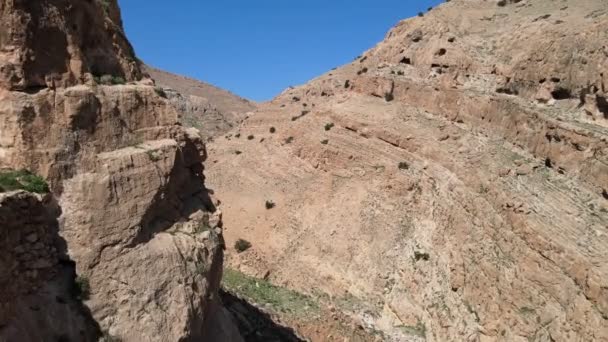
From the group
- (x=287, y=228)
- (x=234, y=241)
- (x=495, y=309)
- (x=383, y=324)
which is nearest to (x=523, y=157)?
(x=495, y=309)

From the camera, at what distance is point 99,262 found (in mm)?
10203

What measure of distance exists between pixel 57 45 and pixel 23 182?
2.95 metres

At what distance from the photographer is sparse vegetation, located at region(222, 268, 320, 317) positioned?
72.8 ft

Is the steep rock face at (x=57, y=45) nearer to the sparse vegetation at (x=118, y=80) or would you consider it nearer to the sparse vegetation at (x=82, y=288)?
the sparse vegetation at (x=118, y=80)

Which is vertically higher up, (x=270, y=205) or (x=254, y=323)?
(x=270, y=205)

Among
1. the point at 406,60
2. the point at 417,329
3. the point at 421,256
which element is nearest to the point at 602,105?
the point at 421,256

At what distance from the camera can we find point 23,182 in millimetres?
9477

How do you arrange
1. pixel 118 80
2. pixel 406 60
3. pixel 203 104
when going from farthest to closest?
pixel 203 104 < pixel 406 60 < pixel 118 80

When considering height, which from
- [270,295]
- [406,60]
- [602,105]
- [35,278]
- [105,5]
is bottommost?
[270,295]

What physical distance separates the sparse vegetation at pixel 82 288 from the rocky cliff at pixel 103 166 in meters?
0.03

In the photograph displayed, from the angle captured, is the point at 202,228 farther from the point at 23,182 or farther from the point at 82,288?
the point at 23,182

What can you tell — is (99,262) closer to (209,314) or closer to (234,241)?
(209,314)

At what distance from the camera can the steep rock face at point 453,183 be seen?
60.1 feet

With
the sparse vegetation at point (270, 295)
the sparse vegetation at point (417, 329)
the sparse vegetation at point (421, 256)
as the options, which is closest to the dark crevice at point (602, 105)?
the sparse vegetation at point (421, 256)
